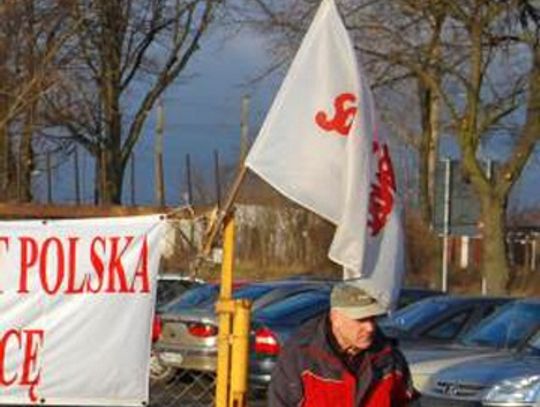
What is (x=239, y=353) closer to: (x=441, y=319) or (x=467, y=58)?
(x=441, y=319)

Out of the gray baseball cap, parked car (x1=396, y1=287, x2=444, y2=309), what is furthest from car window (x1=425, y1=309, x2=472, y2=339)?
the gray baseball cap

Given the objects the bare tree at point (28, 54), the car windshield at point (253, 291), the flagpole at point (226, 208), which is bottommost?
the car windshield at point (253, 291)

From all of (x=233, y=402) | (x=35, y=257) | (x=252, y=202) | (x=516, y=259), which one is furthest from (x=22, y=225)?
(x=516, y=259)

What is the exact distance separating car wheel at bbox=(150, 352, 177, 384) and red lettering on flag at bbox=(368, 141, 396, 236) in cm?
1041

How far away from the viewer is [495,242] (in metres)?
31.5

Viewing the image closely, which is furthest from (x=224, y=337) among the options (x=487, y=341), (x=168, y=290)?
(x=168, y=290)

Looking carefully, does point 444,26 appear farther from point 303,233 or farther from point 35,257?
point 35,257

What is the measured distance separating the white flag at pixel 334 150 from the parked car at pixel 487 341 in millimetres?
6376

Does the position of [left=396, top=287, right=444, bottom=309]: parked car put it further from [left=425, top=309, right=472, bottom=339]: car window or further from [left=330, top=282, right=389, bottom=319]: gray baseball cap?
[left=330, top=282, right=389, bottom=319]: gray baseball cap

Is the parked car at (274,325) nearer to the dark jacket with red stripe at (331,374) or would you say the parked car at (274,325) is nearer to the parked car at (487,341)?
the parked car at (487,341)

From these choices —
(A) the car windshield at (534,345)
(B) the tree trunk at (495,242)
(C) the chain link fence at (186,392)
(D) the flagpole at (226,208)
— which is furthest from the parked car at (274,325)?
(B) the tree trunk at (495,242)

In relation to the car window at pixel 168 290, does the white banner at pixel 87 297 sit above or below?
above

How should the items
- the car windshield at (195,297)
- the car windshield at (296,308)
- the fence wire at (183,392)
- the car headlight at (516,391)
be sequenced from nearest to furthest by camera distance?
the car headlight at (516,391) → the fence wire at (183,392) → the car windshield at (296,308) → the car windshield at (195,297)

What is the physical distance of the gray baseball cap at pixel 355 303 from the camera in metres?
4.94
